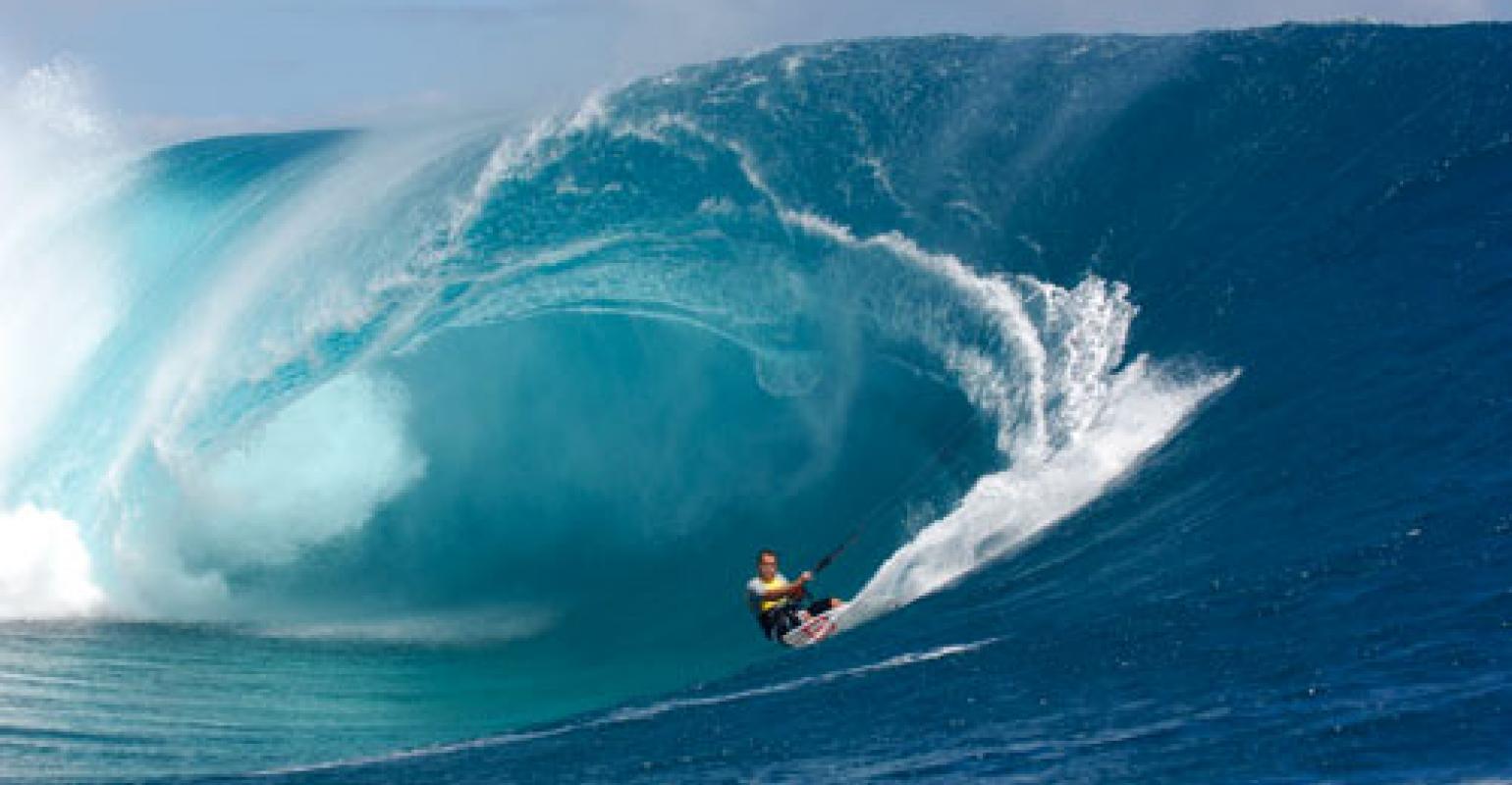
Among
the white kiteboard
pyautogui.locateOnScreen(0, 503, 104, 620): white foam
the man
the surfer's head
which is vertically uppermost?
pyautogui.locateOnScreen(0, 503, 104, 620): white foam

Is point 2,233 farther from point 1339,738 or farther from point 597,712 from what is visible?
point 1339,738

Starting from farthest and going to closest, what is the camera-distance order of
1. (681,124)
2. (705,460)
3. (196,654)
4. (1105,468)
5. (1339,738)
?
(681,124)
(705,460)
(196,654)
(1105,468)
(1339,738)

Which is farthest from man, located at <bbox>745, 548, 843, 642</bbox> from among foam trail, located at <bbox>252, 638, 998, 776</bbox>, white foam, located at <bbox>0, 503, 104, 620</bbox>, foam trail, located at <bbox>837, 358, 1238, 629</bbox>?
white foam, located at <bbox>0, 503, 104, 620</bbox>

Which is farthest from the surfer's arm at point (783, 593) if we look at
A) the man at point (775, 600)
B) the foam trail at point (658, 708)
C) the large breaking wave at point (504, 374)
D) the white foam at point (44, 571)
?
the white foam at point (44, 571)

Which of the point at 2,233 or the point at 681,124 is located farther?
the point at 2,233

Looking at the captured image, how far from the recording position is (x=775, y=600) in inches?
554

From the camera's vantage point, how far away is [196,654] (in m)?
16.0

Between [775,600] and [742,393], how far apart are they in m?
5.64

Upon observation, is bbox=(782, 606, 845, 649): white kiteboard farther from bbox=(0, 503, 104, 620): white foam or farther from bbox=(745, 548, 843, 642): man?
bbox=(0, 503, 104, 620): white foam

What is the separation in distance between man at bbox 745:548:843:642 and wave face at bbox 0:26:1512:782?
0.67m

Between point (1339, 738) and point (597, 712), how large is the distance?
5.78 metres

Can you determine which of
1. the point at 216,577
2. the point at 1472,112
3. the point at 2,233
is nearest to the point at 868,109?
the point at 1472,112

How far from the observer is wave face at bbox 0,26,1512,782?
11898mm

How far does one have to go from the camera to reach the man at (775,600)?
13797 millimetres
